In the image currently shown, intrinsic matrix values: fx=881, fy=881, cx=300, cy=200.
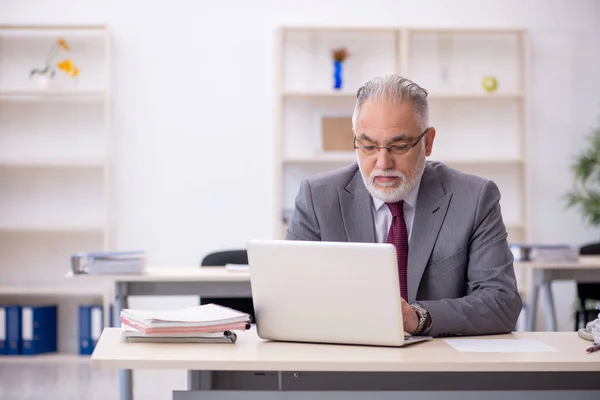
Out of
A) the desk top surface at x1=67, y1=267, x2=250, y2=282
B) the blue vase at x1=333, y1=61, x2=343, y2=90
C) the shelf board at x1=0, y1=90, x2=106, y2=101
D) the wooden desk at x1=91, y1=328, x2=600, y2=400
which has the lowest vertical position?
the wooden desk at x1=91, y1=328, x2=600, y2=400

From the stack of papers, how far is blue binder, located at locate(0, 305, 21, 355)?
4.02 metres

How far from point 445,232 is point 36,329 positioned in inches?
161

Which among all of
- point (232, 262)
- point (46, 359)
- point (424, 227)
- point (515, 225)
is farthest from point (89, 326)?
point (424, 227)

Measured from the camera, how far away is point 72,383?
493 cm

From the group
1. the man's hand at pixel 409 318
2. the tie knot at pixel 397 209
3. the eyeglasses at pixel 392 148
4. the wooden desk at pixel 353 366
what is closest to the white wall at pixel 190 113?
the tie knot at pixel 397 209

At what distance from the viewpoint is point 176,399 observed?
6.14 feet

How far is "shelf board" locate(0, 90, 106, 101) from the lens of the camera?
5.77 metres

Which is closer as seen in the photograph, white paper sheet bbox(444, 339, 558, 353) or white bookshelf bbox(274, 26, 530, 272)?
white paper sheet bbox(444, 339, 558, 353)

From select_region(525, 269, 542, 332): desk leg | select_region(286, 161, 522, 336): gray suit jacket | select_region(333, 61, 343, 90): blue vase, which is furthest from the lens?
select_region(333, 61, 343, 90): blue vase

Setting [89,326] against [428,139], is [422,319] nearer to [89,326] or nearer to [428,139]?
[428,139]

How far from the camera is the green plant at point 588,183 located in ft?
19.0

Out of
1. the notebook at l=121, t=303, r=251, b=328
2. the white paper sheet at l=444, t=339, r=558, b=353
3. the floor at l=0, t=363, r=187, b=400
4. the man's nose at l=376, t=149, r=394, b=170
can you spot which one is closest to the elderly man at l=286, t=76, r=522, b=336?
the man's nose at l=376, t=149, r=394, b=170

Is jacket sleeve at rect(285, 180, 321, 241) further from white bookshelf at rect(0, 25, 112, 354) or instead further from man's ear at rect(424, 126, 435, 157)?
white bookshelf at rect(0, 25, 112, 354)

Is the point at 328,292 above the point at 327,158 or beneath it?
beneath
